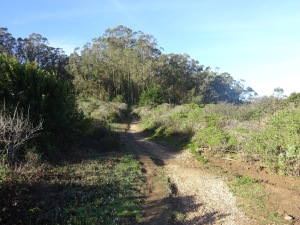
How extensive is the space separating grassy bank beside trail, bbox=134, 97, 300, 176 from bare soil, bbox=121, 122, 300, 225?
0.57 meters

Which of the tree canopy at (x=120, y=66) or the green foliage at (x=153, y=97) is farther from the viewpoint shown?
the tree canopy at (x=120, y=66)

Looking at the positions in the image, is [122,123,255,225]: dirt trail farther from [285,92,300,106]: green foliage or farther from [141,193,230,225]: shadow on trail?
[285,92,300,106]: green foliage

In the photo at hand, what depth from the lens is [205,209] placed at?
28.1ft

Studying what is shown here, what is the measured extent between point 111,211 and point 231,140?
7.79m

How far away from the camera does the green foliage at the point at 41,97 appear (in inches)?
439

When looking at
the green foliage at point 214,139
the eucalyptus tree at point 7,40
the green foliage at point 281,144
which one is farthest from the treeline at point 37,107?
the eucalyptus tree at point 7,40

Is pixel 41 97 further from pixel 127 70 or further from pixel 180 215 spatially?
pixel 127 70

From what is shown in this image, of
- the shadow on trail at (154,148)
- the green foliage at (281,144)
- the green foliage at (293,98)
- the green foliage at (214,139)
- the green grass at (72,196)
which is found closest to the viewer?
the green grass at (72,196)

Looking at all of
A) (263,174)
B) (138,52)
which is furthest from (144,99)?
(263,174)

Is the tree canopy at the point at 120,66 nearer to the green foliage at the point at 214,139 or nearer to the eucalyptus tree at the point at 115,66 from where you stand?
the eucalyptus tree at the point at 115,66

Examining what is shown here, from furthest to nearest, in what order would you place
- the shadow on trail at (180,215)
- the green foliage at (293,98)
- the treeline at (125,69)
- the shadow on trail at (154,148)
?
the treeline at (125,69) < the green foliage at (293,98) < the shadow on trail at (154,148) < the shadow on trail at (180,215)

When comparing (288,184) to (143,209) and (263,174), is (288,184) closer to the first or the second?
(263,174)

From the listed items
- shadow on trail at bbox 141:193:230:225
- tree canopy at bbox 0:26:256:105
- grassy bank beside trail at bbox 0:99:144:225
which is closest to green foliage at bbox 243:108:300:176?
shadow on trail at bbox 141:193:230:225

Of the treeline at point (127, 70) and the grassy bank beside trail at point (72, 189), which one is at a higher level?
the treeline at point (127, 70)
